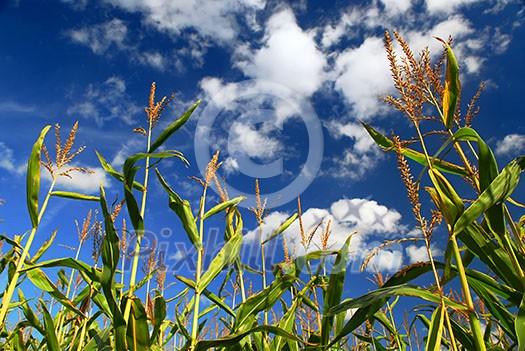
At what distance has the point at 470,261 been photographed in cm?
161

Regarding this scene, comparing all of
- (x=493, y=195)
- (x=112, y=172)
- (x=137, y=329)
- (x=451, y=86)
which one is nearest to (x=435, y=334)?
(x=493, y=195)

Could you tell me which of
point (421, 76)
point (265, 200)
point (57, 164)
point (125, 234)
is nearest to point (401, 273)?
point (421, 76)

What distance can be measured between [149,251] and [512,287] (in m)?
2.32

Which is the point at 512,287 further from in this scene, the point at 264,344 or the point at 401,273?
the point at 264,344

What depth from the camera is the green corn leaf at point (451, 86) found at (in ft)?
5.12

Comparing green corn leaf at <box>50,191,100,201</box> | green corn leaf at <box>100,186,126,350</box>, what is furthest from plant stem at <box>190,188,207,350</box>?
green corn leaf at <box>50,191,100,201</box>

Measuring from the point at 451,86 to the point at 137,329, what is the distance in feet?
6.09

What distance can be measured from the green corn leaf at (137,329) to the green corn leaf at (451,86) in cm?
171

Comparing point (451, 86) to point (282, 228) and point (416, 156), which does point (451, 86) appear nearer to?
point (416, 156)

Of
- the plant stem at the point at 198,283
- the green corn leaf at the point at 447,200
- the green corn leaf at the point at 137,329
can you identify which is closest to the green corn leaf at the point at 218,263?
the plant stem at the point at 198,283

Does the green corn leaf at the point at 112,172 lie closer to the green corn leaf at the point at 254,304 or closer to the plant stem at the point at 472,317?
the green corn leaf at the point at 254,304

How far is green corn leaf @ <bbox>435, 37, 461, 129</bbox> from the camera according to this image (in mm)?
1562

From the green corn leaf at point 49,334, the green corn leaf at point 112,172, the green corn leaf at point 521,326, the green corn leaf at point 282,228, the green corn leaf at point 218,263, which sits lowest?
the green corn leaf at point 521,326

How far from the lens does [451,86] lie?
5.19 ft
